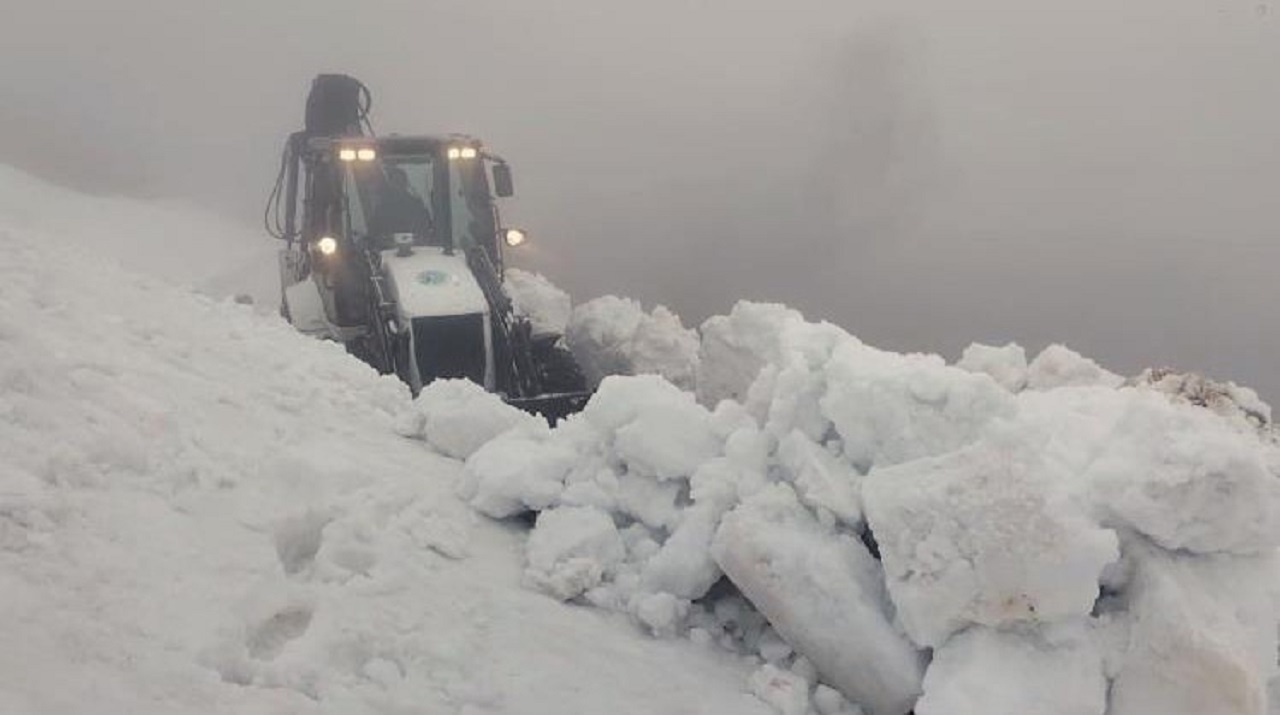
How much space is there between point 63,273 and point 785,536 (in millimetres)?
4700

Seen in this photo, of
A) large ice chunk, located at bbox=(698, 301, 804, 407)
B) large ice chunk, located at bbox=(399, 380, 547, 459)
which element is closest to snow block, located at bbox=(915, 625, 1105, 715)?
large ice chunk, located at bbox=(399, 380, 547, 459)

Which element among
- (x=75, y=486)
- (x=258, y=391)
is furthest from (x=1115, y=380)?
(x=75, y=486)

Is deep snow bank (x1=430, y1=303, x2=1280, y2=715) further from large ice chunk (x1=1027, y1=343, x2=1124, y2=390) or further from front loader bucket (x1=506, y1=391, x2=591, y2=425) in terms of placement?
front loader bucket (x1=506, y1=391, x2=591, y2=425)

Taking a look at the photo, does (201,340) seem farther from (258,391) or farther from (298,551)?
(298,551)

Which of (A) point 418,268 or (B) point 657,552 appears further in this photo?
(A) point 418,268

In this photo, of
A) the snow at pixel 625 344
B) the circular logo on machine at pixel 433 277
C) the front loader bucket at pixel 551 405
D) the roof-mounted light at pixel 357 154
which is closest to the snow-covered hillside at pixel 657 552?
the front loader bucket at pixel 551 405

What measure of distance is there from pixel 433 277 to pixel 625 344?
3343 millimetres

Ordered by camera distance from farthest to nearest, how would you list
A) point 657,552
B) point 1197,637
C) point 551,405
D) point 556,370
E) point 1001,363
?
point 556,370
point 551,405
point 1001,363
point 657,552
point 1197,637

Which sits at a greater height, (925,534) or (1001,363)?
(925,534)

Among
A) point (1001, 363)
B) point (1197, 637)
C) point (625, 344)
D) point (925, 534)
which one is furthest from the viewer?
point (625, 344)

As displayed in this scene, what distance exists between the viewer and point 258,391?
543 cm

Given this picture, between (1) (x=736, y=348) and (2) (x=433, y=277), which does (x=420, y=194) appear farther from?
(1) (x=736, y=348)

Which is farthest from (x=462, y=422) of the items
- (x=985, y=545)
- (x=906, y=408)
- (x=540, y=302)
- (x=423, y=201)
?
(x=540, y=302)

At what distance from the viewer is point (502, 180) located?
10.6m
